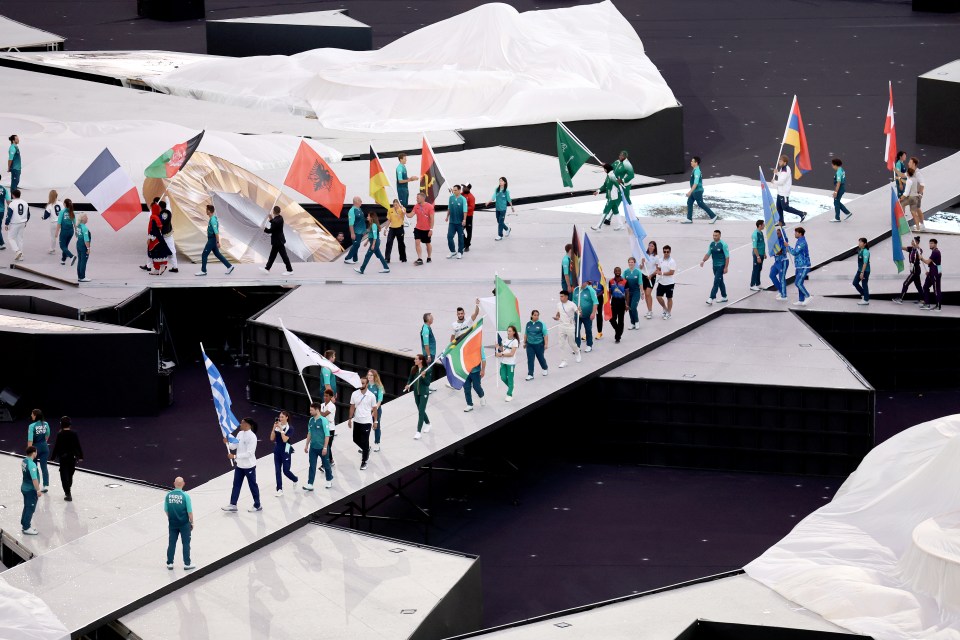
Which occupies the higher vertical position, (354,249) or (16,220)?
(16,220)

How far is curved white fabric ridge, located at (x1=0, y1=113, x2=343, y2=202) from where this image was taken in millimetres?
33531

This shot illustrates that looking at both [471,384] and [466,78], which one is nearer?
[471,384]

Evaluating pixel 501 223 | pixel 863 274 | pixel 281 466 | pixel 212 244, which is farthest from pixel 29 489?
pixel 863 274

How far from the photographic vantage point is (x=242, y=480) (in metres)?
20.1

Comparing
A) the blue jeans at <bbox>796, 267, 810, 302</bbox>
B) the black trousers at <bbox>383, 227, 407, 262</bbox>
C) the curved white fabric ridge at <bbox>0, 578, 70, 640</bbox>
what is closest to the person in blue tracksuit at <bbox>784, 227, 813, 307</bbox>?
the blue jeans at <bbox>796, 267, 810, 302</bbox>

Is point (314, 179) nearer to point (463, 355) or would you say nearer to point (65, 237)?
point (65, 237)

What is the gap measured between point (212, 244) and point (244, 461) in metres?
9.52

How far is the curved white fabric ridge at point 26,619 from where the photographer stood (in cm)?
1700

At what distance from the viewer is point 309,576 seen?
61.9ft

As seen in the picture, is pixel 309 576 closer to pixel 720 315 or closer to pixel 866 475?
pixel 866 475

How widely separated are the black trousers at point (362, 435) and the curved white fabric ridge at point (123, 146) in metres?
13.1

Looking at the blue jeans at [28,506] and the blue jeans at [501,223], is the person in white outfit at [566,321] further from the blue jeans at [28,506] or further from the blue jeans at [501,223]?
the blue jeans at [28,506]

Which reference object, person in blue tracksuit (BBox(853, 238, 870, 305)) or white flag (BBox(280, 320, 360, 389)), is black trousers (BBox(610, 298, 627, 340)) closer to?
person in blue tracksuit (BBox(853, 238, 870, 305))

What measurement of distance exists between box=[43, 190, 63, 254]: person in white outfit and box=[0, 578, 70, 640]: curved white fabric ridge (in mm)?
12989
